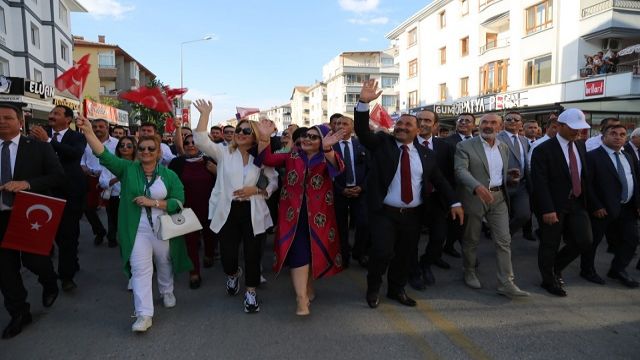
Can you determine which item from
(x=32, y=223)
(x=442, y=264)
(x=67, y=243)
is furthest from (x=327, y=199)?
(x=67, y=243)

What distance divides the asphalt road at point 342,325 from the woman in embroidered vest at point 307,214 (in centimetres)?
46

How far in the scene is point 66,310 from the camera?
4.39m

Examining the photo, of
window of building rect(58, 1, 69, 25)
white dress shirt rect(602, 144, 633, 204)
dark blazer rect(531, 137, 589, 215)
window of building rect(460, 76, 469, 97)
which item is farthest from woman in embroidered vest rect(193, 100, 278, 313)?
window of building rect(58, 1, 69, 25)

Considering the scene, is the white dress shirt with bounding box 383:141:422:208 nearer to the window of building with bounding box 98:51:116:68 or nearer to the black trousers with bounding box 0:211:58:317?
the black trousers with bounding box 0:211:58:317

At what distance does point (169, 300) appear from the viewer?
4477 millimetres

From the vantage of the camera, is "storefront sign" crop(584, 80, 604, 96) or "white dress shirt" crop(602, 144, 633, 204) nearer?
"white dress shirt" crop(602, 144, 633, 204)

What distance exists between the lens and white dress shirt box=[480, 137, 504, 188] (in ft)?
15.9

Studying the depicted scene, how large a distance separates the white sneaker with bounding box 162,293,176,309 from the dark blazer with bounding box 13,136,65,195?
147cm

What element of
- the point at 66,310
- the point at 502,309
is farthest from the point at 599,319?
the point at 66,310

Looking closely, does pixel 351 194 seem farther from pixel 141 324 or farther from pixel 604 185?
pixel 604 185

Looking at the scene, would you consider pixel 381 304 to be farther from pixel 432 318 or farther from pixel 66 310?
pixel 66 310

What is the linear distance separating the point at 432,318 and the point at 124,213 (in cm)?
300

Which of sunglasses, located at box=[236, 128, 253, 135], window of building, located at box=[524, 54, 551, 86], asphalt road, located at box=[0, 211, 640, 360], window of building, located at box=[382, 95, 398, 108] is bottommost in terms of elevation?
asphalt road, located at box=[0, 211, 640, 360]

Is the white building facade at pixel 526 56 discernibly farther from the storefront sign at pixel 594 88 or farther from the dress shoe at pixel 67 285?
the dress shoe at pixel 67 285
